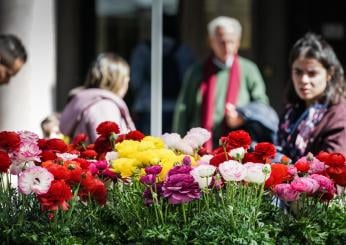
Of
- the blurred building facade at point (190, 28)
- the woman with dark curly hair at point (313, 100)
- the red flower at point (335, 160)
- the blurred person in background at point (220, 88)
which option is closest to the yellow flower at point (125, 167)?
the red flower at point (335, 160)

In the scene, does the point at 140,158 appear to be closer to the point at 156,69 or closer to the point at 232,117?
the point at 156,69

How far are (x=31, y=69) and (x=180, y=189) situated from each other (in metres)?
5.07

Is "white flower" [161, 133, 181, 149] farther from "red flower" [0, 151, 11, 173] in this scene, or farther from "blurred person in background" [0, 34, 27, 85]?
"blurred person in background" [0, 34, 27, 85]

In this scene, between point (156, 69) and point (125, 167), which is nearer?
point (125, 167)

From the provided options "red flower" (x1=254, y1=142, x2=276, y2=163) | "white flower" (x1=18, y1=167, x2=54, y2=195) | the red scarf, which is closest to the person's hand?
the red scarf

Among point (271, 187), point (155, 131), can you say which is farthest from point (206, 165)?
point (155, 131)

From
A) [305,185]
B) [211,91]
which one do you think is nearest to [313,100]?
[305,185]

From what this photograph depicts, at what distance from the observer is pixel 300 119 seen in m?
5.66

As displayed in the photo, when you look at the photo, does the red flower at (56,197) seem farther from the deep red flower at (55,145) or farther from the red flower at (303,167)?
the red flower at (303,167)

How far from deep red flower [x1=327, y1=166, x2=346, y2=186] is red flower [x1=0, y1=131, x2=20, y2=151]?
4.05ft

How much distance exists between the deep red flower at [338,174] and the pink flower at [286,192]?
24 cm

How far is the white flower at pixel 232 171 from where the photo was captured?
12.8 feet

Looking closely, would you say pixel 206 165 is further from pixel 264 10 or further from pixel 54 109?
Result: pixel 264 10

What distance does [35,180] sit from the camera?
3889 millimetres
